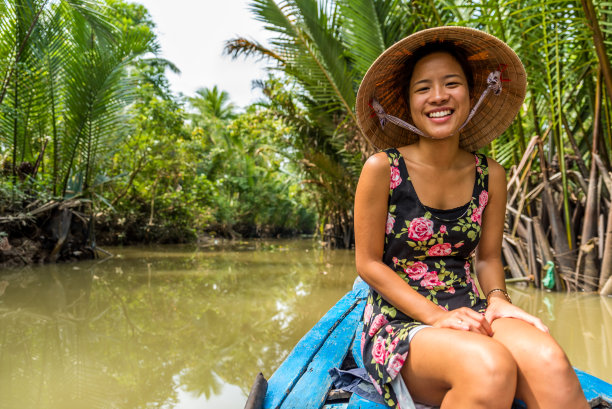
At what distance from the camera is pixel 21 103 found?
5770 millimetres

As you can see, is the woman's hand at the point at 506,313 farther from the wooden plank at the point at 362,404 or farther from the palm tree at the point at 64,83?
the palm tree at the point at 64,83

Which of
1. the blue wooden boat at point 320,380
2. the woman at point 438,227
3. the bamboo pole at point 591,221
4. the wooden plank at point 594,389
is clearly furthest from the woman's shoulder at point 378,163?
the bamboo pole at point 591,221

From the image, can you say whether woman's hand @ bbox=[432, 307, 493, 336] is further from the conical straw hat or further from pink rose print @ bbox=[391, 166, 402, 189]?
the conical straw hat

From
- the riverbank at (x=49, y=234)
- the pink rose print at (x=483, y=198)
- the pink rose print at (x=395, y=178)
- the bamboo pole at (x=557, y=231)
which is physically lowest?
the riverbank at (x=49, y=234)

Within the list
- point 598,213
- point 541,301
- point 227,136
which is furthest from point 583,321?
point 227,136

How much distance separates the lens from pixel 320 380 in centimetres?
127

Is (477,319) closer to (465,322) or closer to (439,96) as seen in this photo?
(465,322)

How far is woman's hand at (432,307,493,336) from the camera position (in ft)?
3.41

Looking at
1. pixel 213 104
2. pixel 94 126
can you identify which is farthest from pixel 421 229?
pixel 213 104

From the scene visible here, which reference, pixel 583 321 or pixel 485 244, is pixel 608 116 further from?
pixel 485 244

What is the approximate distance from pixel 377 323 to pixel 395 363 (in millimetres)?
189

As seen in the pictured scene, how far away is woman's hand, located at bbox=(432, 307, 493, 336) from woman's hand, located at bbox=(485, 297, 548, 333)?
3.4 inches

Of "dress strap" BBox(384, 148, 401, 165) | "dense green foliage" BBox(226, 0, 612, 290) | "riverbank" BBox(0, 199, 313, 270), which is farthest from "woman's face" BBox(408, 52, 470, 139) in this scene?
"riverbank" BBox(0, 199, 313, 270)

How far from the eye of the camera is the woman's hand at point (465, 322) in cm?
104
